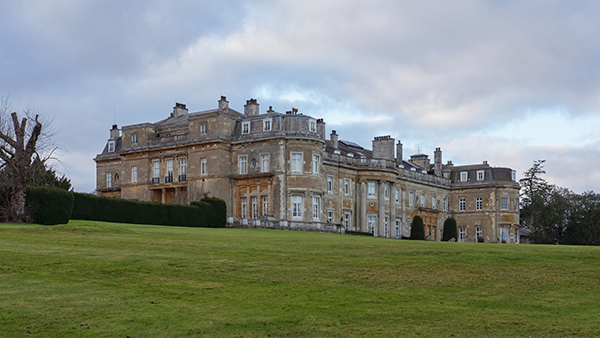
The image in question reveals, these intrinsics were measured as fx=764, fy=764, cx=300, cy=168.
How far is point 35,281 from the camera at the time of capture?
17125 millimetres

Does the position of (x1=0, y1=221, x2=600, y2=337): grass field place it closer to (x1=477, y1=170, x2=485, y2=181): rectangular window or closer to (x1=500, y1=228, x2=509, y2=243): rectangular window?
(x1=500, y1=228, x2=509, y2=243): rectangular window

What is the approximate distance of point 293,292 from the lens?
16484mm

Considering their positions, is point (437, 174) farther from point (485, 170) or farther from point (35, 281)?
point (35, 281)

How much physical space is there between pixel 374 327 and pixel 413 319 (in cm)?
99

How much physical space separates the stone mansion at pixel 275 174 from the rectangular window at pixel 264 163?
8 centimetres

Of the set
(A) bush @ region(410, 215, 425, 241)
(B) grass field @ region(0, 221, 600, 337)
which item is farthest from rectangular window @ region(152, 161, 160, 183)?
(B) grass field @ region(0, 221, 600, 337)

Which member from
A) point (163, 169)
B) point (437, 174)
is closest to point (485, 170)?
point (437, 174)

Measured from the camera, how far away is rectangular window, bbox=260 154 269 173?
59.4 m

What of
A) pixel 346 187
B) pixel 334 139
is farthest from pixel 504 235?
pixel 346 187

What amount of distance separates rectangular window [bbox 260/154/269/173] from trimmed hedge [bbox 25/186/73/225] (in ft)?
72.9

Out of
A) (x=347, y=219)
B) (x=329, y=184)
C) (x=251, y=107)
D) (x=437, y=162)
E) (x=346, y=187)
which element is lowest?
(x=347, y=219)

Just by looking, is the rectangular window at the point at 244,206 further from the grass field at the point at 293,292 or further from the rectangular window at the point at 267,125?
the grass field at the point at 293,292

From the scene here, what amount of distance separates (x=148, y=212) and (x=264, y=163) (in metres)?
11.9

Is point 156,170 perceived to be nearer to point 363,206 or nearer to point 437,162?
point 363,206
